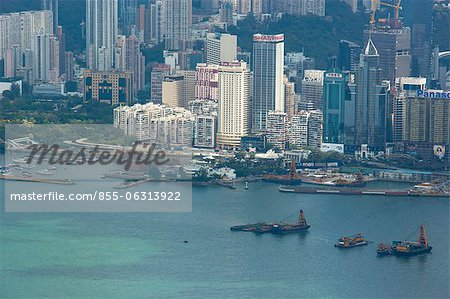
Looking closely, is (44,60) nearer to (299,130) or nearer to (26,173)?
(299,130)

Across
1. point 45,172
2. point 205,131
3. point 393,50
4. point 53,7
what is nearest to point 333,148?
point 205,131

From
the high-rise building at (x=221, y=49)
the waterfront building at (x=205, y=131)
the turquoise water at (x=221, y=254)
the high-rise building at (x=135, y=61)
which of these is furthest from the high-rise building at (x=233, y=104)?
→ the turquoise water at (x=221, y=254)

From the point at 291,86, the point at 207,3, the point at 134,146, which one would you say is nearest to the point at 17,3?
the point at 207,3

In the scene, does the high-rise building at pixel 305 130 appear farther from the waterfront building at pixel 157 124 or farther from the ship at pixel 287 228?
the ship at pixel 287 228

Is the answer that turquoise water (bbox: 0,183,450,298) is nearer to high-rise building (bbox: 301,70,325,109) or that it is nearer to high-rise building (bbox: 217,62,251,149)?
high-rise building (bbox: 217,62,251,149)

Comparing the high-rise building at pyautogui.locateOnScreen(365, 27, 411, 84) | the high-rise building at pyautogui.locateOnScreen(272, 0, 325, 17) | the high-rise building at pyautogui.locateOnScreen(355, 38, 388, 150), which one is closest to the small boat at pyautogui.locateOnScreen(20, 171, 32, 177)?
the high-rise building at pyautogui.locateOnScreen(355, 38, 388, 150)

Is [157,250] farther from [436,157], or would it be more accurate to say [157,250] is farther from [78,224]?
[436,157]
